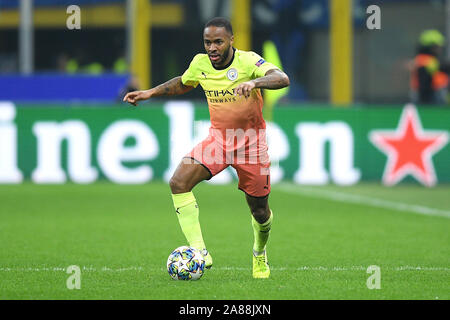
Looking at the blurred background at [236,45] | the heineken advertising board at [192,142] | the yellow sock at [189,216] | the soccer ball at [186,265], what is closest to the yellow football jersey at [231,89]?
the yellow sock at [189,216]

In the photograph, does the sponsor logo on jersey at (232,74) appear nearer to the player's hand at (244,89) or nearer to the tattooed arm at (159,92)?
the tattooed arm at (159,92)

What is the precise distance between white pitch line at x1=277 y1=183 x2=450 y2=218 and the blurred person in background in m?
3.29

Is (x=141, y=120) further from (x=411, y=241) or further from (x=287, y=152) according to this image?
(x=411, y=241)

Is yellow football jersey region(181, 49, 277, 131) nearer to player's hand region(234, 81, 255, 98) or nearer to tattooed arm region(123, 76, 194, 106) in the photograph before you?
tattooed arm region(123, 76, 194, 106)

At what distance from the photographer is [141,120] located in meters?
19.0

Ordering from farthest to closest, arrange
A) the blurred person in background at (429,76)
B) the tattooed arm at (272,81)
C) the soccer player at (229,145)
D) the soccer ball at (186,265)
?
the blurred person in background at (429,76) < the soccer player at (229,145) < the soccer ball at (186,265) < the tattooed arm at (272,81)

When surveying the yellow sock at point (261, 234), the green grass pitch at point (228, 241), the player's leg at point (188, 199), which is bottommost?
the green grass pitch at point (228, 241)

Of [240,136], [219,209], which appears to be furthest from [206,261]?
[219,209]

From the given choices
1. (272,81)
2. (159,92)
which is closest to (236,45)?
(159,92)

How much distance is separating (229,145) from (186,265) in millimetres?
1092

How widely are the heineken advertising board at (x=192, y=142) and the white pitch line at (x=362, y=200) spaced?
57 centimetres

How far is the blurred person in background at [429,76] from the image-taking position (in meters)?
20.3

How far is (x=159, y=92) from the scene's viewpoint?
29.2 feet

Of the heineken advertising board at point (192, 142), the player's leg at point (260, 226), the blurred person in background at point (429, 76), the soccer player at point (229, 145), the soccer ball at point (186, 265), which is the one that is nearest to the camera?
the soccer ball at point (186, 265)
